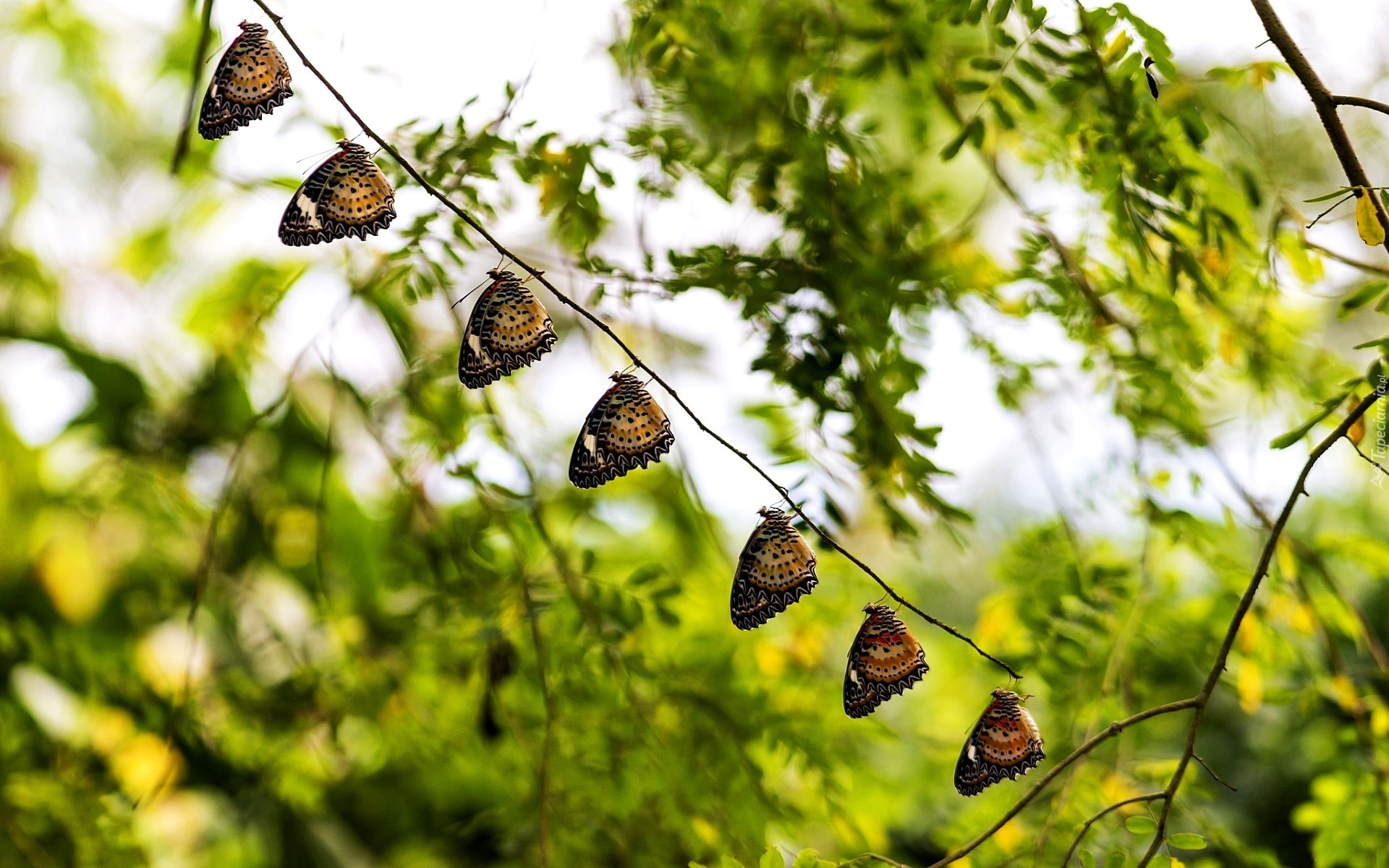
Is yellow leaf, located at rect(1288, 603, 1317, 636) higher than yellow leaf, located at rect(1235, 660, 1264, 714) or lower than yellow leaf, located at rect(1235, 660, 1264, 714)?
higher

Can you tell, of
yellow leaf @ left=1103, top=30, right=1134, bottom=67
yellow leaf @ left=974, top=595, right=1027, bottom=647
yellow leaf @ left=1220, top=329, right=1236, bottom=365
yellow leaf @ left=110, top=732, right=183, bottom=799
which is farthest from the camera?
yellow leaf @ left=110, top=732, right=183, bottom=799

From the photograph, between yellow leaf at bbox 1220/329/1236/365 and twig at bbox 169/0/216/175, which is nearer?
twig at bbox 169/0/216/175

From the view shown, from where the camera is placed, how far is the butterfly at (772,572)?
2.06 feet

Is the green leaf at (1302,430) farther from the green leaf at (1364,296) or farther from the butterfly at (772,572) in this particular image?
the butterfly at (772,572)

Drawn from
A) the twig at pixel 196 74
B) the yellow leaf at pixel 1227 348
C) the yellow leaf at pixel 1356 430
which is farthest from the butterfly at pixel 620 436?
the yellow leaf at pixel 1227 348

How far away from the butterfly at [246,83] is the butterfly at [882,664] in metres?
0.46

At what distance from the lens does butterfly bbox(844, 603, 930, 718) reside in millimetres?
647

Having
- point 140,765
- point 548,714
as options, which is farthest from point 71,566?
point 548,714

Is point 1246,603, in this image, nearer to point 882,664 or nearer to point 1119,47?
point 882,664

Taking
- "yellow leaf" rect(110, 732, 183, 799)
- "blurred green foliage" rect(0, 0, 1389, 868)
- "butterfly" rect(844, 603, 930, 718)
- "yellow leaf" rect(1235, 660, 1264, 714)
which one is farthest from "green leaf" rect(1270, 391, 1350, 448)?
"yellow leaf" rect(110, 732, 183, 799)

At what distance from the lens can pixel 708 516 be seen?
3.34ft

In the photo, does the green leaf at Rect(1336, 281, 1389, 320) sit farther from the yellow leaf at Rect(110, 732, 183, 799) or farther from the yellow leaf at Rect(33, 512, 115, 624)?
the yellow leaf at Rect(33, 512, 115, 624)

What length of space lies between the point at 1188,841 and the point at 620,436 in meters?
0.46

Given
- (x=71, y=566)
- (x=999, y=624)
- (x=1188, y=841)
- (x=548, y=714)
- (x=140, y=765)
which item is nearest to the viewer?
(x=1188, y=841)
